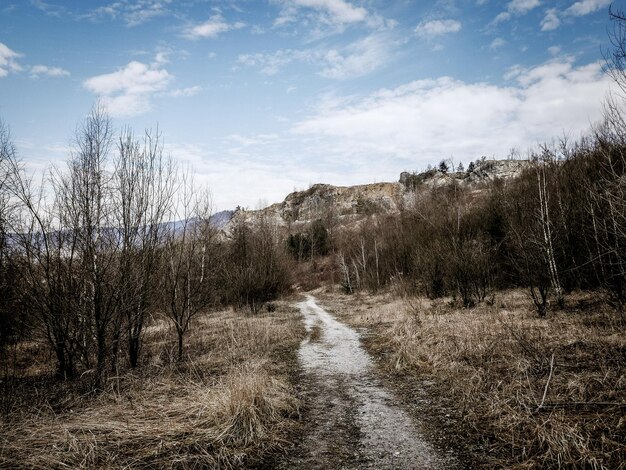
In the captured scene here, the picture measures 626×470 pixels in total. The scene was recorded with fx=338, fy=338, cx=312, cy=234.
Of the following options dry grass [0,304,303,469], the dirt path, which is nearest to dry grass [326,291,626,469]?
the dirt path

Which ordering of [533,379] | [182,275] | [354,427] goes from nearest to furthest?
1. [354,427]
2. [533,379]
3. [182,275]

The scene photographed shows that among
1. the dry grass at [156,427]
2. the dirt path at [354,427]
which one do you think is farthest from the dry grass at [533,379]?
the dry grass at [156,427]

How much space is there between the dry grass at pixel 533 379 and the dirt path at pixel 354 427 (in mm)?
710

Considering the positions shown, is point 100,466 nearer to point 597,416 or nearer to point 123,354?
point 597,416

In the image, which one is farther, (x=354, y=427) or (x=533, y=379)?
(x=533, y=379)

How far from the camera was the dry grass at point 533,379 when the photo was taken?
3.45 metres

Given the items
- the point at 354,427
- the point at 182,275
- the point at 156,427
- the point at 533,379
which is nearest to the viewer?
the point at 156,427

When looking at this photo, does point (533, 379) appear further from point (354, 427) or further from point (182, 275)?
point (182, 275)

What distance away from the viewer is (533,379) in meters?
5.22

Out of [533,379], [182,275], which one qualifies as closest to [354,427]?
[533,379]

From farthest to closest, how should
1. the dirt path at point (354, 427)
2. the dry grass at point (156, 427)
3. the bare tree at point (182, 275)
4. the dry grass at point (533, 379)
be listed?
the bare tree at point (182, 275) < the dirt path at point (354, 427) < the dry grass at point (156, 427) < the dry grass at point (533, 379)

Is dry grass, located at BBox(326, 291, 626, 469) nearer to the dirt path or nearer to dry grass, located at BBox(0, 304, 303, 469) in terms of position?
the dirt path

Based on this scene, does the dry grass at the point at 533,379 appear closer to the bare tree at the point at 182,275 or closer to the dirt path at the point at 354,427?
the dirt path at the point at 354,427

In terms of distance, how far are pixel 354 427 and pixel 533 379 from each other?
2.91m
